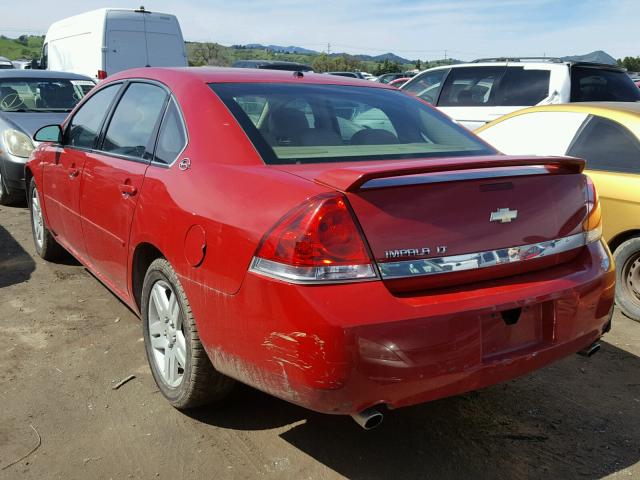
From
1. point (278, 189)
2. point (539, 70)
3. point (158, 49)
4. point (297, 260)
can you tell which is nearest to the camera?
point (297, 260)

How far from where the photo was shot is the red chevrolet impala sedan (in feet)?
7.20

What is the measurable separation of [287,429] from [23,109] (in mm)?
6792

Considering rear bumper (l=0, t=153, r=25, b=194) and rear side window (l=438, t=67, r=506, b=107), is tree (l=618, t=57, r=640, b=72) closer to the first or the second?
rear side window (l=438, t=67, r=506, b=107)

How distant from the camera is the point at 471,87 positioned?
28.6 feet

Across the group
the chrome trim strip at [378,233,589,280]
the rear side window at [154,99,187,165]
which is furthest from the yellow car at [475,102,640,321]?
the rear side window at [154,99,187,165]

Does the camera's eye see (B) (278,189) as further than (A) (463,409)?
No

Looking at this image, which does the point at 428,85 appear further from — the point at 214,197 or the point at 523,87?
the point at 214,197

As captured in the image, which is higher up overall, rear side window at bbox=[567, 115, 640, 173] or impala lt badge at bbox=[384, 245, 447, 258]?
rear side window at bbox=[567, 115, 640, 173]

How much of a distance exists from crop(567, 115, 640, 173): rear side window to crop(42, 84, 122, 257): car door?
340 centimetres

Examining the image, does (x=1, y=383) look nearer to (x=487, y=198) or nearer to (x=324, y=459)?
(x=324, y=459)

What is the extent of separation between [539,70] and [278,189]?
6522 mm

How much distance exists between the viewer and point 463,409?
3.15 metres

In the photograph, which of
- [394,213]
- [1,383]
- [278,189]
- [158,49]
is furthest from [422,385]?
[158,49]

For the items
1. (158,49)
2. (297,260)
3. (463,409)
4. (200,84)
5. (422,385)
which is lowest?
(463,409)
